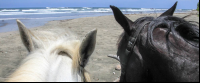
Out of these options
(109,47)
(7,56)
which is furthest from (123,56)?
(7,56)

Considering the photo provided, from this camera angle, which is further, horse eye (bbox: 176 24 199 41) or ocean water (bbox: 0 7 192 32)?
ocean water (bbox: 0 7 192 32)

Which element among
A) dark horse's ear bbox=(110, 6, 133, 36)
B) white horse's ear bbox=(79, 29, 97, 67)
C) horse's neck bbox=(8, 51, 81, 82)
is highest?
dark horse's ear bbox=(110, 6, 133, 36)

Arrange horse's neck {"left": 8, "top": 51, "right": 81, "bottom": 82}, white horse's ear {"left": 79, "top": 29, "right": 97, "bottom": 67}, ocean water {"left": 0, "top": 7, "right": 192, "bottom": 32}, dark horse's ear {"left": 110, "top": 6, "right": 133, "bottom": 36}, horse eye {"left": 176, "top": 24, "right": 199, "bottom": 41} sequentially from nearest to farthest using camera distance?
horse's neck {"left": 8, "top": 51, "right": 81, "bottom": 82} < white horse's ear {"left": 79, "top": 29, "right": 97, "bottom": 67} < horse eye {"left": 176, "top": 24, "right": 199, "bottom": 41} < dark horse's ear {"left": 110, "top": 6, "right": 133, "bottom": 36} < ocean water {"left": 0, "top": 7, "right": 192, "bottom": 32}

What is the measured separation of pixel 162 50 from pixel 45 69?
2.67ft

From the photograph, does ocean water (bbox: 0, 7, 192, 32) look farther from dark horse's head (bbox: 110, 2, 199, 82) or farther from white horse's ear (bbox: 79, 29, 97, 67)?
white horse's ear (bbox: 79, 29, 97, 67)

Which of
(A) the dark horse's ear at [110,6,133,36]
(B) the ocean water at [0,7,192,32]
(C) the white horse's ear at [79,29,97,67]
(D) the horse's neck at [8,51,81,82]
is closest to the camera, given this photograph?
(D) the horse's neck at [8,51,81,82]

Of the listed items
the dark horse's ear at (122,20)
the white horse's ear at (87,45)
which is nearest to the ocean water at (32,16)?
the dark horse's ear at (122,20)

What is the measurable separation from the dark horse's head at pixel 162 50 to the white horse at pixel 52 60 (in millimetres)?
438

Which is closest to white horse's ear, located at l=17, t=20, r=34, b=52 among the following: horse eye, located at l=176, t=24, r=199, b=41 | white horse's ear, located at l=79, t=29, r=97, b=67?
white horse's ear, located at l=79, t=29, r=97, b=67

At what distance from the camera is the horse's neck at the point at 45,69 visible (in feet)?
2.51

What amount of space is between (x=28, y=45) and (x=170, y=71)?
1033 millimetres

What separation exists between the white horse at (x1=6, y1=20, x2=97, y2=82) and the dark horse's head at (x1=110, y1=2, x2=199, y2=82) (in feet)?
1.44

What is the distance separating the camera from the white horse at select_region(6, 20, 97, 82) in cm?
79

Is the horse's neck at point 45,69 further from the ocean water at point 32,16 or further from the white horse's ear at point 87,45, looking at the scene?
the ocean water at point 32,16
